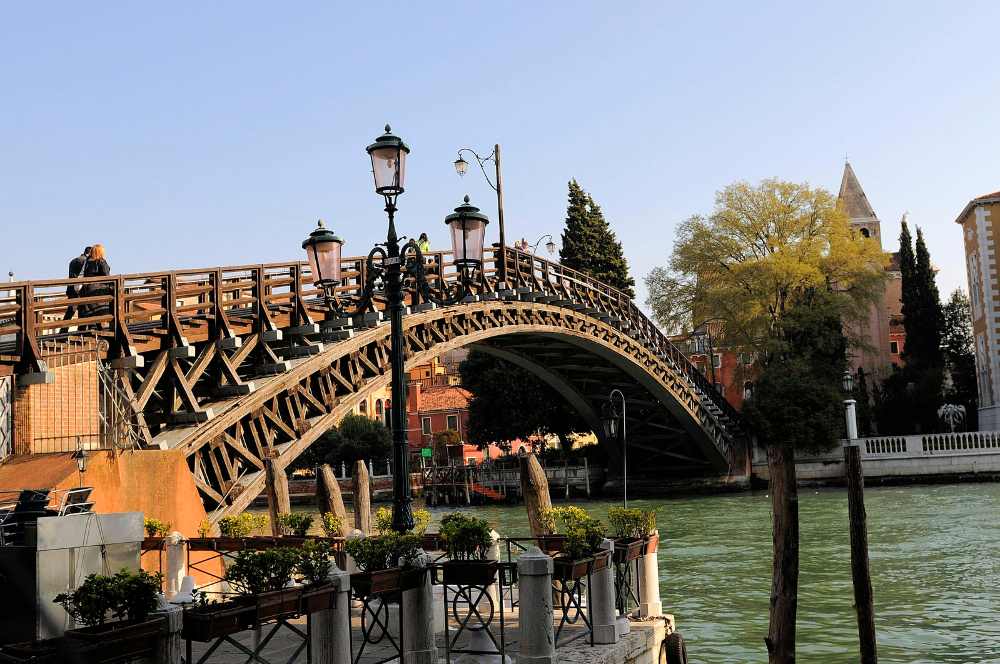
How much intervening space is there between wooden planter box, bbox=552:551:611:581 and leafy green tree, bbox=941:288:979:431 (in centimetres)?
4056

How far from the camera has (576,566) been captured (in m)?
6.84

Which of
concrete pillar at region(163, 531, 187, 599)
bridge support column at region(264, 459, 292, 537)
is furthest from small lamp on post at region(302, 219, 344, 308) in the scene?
bridge support column at region(264, 459, 292, 537)

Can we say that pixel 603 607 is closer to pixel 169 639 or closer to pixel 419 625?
pixel 419 625

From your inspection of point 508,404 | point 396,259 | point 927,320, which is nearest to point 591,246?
point 508,404

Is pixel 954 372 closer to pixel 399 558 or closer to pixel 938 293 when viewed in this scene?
pixel 938 293

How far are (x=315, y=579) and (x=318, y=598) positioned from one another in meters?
0.26

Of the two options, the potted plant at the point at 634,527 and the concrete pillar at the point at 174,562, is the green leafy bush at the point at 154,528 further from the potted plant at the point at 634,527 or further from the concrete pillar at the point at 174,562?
the potted plant at the point at 634,527

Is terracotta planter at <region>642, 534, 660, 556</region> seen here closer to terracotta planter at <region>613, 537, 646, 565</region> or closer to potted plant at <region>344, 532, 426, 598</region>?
terracotta planter at <region>613, 537, 646, 565</region>

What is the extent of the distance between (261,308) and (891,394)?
3373cm

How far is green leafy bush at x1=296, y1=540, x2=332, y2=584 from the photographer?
589cm

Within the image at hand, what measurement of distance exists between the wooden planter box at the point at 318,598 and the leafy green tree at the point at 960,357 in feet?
139

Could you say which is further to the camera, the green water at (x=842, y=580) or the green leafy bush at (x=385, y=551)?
the green water at (x=842, y=580)

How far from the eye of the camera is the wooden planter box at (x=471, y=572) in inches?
265

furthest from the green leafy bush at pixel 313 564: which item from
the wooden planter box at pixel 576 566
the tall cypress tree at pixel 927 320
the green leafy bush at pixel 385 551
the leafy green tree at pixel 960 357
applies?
the tall cypress tree at pixel 927 320
